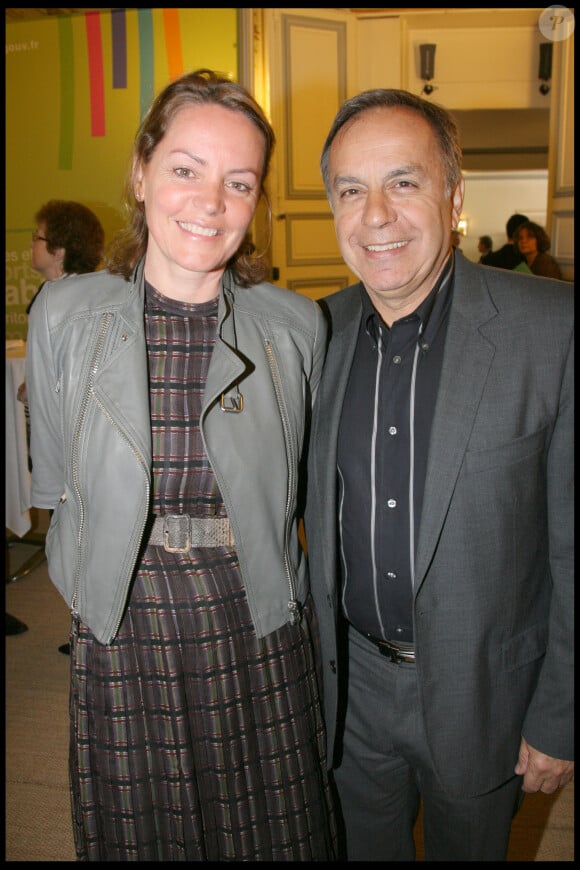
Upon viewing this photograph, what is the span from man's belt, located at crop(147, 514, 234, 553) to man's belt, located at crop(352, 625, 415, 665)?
403 mm

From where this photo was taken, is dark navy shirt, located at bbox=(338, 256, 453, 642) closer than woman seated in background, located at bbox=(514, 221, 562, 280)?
Yes

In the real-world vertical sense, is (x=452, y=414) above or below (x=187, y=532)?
above

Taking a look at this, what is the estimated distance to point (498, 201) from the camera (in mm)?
14133

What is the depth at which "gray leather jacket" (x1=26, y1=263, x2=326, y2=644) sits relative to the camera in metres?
1.38

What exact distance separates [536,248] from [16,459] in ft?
14.6

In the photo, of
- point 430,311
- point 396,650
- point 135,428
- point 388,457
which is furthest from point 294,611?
point 430,311

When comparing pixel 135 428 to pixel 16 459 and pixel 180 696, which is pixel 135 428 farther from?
pixel 16 459

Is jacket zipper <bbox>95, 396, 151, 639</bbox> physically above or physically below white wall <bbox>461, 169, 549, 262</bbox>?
below

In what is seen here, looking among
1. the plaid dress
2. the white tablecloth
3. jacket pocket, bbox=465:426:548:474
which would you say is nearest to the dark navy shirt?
jacket pocket, bbox=465:426:548:474

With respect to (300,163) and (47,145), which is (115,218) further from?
(300,163)

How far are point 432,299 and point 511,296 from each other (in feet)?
0.53

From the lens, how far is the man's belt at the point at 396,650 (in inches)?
59.7

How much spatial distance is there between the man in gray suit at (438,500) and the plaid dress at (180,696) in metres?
0.21

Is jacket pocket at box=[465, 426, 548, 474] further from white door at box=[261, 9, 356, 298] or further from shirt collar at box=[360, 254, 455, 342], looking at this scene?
white door at box=[261, 9, 356, 298]
